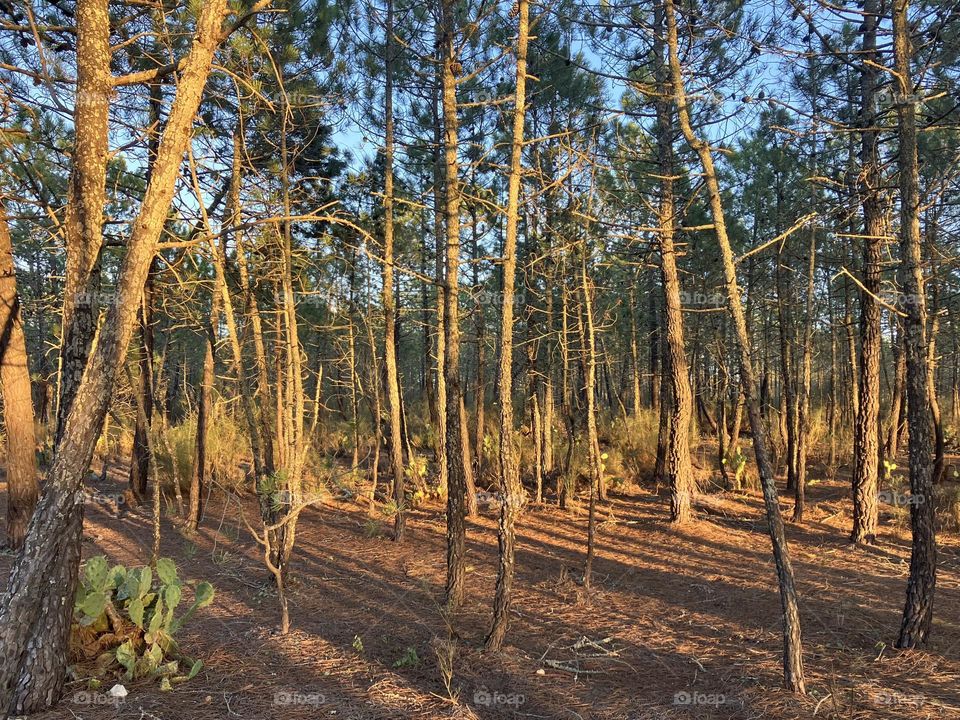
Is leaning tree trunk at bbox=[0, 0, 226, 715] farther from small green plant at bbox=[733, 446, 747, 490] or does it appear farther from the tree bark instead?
small green plant at bbox=[733, 446, 747, 490]

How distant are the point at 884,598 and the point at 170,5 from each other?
926cm

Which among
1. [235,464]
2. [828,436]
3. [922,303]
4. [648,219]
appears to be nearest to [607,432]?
[828,436]

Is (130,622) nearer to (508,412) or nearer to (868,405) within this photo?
(508,412)

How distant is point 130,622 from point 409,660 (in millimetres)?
2053

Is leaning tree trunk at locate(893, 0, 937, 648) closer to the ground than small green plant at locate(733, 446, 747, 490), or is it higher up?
higher up

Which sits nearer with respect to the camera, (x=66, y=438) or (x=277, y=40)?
(x=66, y=438)

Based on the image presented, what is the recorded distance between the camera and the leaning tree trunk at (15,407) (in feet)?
23.4

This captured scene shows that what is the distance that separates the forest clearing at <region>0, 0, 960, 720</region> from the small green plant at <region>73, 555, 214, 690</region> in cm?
2

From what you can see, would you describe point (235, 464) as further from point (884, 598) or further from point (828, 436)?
point (828, 436)

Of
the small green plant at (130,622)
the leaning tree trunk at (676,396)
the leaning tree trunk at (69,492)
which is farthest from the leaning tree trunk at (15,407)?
the leaning tree trunk at (676,396)

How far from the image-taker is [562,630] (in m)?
5.38

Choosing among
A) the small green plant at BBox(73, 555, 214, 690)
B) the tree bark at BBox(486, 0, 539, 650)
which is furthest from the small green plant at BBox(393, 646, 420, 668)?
the small green plant at BBox(73, 555, 214, 690)

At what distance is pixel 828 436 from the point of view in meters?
13.0

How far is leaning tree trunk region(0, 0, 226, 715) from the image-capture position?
341 cm
